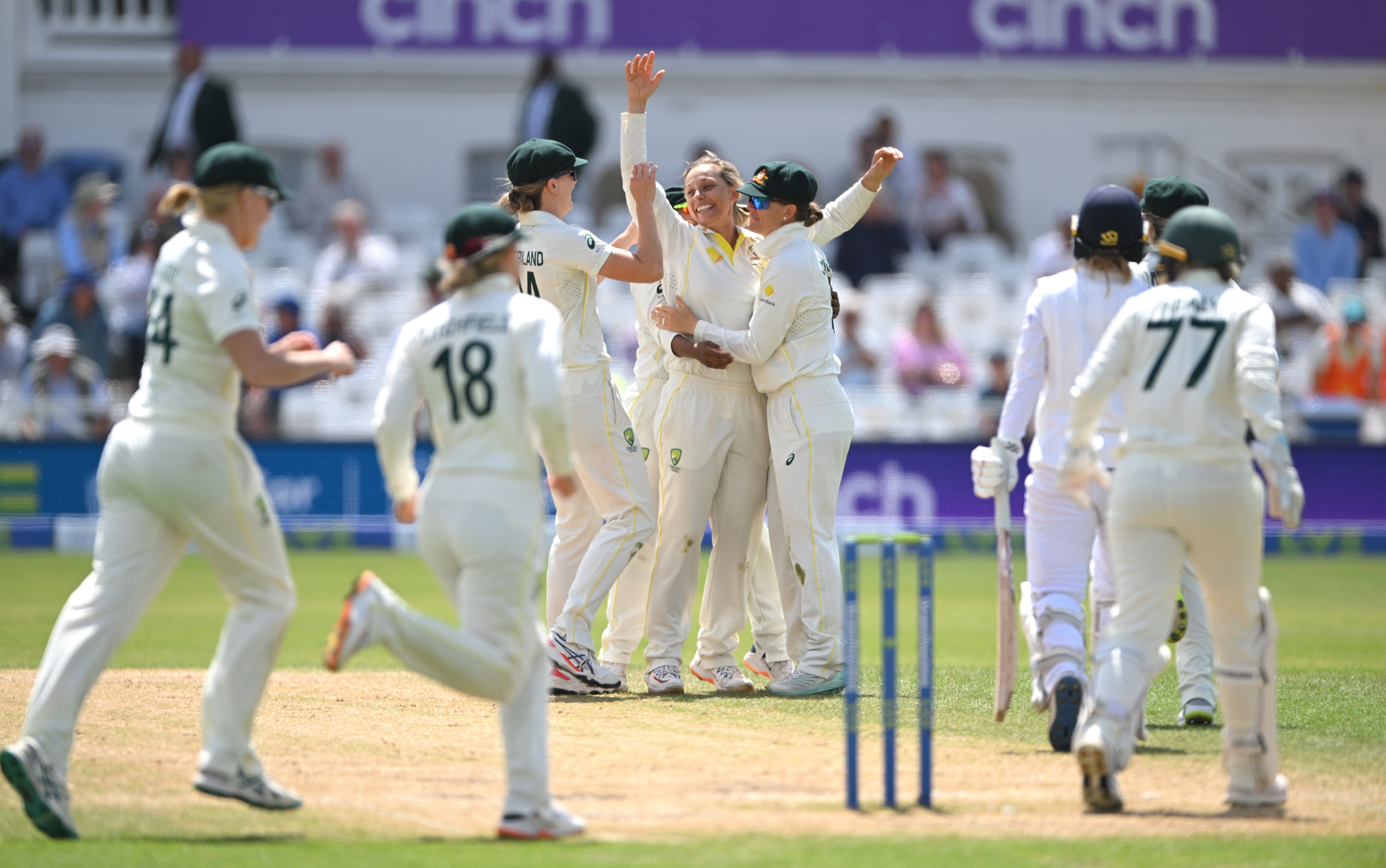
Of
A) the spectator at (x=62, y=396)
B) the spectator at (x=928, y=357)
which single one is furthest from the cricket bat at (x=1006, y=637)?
the spectator at (x=62, y=396)

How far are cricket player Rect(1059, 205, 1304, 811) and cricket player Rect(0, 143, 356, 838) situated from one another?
279 centimetres

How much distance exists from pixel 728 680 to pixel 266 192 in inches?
143

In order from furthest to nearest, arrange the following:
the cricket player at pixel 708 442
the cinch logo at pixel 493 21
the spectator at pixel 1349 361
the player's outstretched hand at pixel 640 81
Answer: the cinch logo at pixel 493 21 → the spectator at pixel 1349 361 → the cricket player at pixel 708 442 → the player's outstretched hand at pixel 640 81

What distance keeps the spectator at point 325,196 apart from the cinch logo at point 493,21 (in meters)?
2.00

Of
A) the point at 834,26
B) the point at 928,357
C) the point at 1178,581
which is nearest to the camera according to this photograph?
the point at 1178,581

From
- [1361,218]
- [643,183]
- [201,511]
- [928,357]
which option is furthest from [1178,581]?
[1361,218]

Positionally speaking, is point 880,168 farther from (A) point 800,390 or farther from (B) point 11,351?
(B) point 11,351

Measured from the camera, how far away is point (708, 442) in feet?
27.6

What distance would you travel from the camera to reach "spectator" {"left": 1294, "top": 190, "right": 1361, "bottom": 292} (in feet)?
69.1

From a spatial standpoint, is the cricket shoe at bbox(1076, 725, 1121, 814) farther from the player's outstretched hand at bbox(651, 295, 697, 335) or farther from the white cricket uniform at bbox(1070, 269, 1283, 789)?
the player's outstretched hand at bbox(651, 295, 697, 335)

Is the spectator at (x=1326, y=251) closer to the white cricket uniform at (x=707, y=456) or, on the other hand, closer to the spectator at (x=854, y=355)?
the spectator at (x=854, y=355)

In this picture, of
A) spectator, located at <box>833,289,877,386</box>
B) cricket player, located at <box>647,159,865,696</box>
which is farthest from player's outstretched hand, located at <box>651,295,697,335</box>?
spectator, located at <box>833,289,877,386</box>

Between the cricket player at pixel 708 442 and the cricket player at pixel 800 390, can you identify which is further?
the cricket player at pixel 708 442

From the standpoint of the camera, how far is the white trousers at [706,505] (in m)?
8.45
